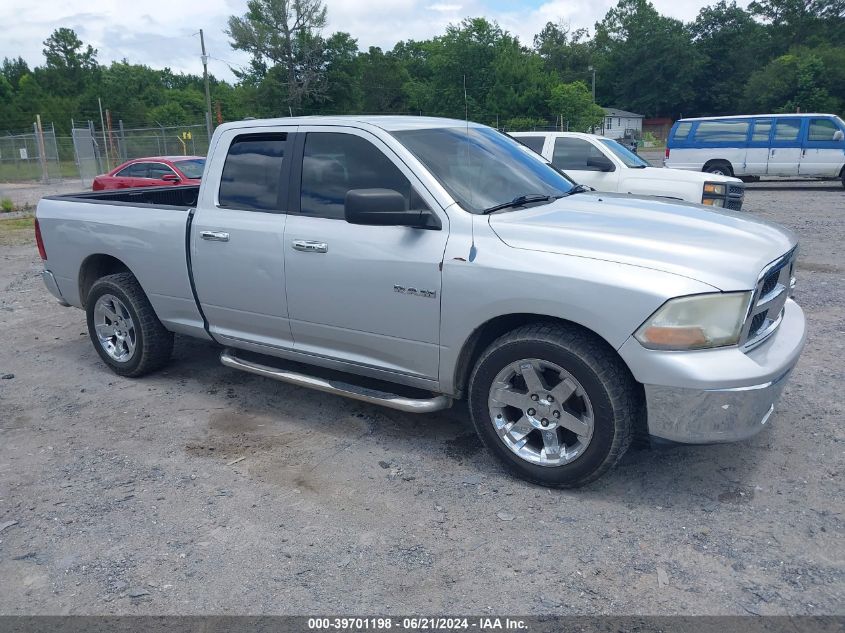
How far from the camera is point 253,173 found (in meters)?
4.68

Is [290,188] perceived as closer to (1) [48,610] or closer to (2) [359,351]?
(2) [359,351]

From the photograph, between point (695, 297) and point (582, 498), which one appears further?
point (582, 498)

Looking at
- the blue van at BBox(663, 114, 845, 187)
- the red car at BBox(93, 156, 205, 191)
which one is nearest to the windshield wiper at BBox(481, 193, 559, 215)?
the red car at BBox(93, 156, 205, 191)

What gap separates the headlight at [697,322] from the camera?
3.16 m

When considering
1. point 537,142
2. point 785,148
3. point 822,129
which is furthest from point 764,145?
point 537,142

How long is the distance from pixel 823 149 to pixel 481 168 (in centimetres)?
1883

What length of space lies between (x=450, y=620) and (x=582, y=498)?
1.14 meters

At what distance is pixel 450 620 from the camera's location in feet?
9.03

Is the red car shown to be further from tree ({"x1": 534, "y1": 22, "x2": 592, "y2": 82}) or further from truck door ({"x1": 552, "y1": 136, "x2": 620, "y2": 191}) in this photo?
tree ({"x1": 534, "y1": 22, "x2": 592, "y2": 82})

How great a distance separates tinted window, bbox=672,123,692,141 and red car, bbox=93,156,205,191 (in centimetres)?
1358

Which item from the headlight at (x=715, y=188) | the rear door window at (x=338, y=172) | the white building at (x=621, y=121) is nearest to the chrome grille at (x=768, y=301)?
the rear door window at (x=338, y=172)

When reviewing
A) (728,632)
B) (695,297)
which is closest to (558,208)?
(695,297)

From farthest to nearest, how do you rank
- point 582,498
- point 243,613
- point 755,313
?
point 582,498 < point 755,313 < point 243,613

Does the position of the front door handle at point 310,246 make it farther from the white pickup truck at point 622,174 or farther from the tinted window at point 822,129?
the tinted window at point 822,129
